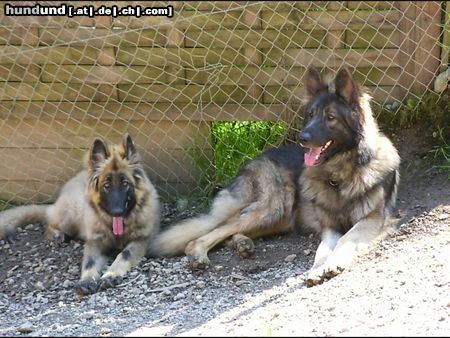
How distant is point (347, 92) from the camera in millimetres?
5914

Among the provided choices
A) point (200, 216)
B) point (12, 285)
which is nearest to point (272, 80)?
point (200, 216)

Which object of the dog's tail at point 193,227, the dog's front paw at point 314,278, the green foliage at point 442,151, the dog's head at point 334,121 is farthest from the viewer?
the green foliage at point 442,151

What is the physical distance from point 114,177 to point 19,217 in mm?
1254

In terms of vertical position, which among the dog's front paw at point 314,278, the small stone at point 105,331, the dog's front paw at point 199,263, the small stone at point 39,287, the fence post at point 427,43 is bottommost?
the small stone at point 39,287

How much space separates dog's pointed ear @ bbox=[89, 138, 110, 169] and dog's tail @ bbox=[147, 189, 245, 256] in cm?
77

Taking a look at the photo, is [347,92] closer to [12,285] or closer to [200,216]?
[200,216]

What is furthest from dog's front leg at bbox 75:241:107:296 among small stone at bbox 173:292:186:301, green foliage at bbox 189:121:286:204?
green foliage at bbox 189:121:286:204

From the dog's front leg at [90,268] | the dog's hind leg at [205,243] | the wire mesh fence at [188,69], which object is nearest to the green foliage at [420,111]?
the wire mesh fence at [188,69]

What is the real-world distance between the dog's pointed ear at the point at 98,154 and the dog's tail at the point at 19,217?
39.3 inches

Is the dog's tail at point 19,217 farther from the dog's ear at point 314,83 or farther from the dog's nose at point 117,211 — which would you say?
the dog's ear at point 314,83

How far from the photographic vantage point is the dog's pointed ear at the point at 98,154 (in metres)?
6.35

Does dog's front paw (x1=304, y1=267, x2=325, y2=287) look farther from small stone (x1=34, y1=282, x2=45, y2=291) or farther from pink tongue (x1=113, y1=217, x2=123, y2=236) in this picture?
small stone (x1=34, y1=282, x2=45, y2=291)

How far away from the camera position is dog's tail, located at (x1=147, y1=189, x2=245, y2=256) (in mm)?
6406

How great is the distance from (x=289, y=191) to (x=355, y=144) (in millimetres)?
861
